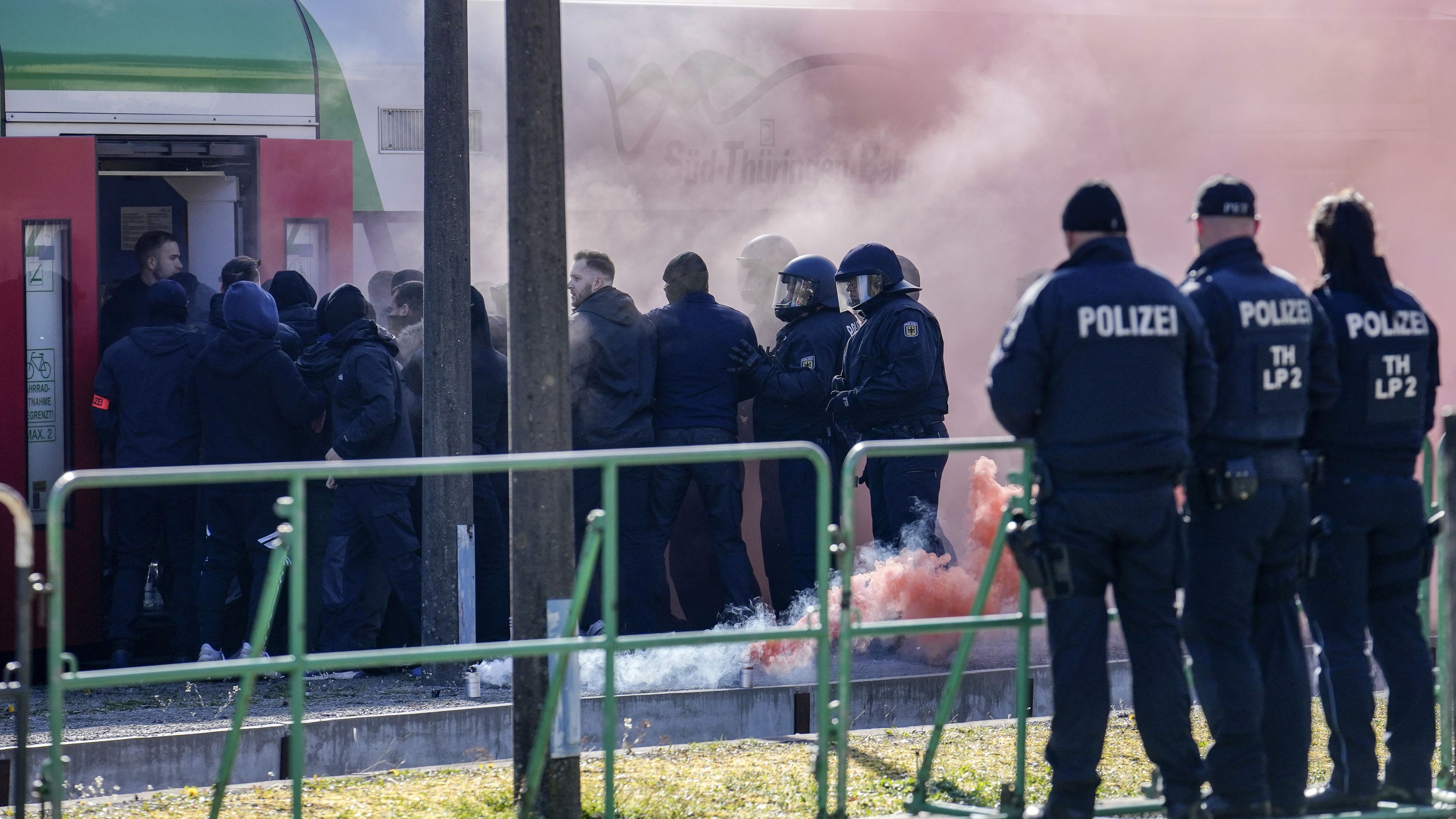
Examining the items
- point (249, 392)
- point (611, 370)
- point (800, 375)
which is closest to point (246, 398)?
point (249, 392)

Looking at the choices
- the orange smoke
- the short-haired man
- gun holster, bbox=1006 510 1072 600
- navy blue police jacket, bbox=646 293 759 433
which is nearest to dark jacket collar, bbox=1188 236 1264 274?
gun holster, bbox=1006 510 1072 600

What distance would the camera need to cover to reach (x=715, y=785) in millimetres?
5082

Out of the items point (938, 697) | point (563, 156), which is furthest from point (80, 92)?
point (938, 697)

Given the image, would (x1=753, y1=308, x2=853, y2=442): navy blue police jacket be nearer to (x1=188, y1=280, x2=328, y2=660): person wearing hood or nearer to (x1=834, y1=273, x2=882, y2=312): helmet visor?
(x1=834, y1=273, x2=882, y2=312): helmet visor

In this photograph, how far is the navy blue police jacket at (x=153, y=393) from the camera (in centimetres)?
746

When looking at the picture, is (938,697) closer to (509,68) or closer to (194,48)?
(509,68)

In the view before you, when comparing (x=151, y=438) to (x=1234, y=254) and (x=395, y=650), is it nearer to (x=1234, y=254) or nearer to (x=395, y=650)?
(x=395, y=650)

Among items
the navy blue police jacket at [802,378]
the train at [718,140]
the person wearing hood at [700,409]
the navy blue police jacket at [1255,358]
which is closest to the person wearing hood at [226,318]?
the train at [718,140]

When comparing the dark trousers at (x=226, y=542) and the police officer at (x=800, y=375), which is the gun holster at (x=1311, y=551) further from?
the dark trousers at (x=226, y=542)

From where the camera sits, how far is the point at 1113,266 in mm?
4027

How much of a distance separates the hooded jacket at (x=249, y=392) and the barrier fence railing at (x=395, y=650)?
3076 mm

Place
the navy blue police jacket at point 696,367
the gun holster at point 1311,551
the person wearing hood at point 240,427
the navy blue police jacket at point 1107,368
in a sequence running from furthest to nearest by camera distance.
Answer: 1. the navy blue police jacket at point 696,367
2. the person wearing hood at point 240,427
3. the gun holster at point 1311,551
4. the navy blue police jacket at point 1107,368

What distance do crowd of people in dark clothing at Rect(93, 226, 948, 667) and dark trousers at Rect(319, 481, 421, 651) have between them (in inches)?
0.4

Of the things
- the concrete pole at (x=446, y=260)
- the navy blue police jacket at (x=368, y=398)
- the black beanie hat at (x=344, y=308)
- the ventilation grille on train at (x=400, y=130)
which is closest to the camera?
the concrete pole at (x=446, y=260)
